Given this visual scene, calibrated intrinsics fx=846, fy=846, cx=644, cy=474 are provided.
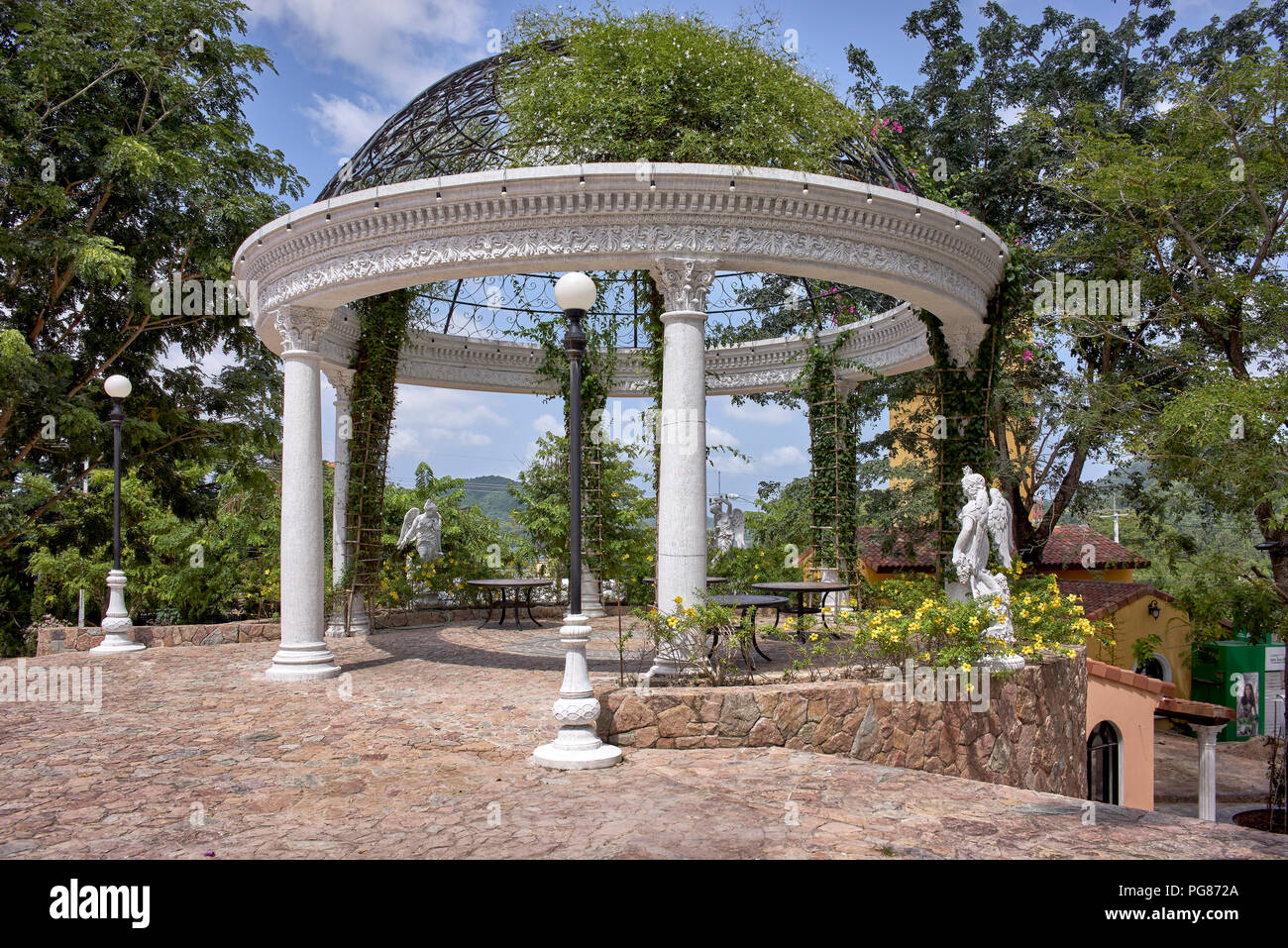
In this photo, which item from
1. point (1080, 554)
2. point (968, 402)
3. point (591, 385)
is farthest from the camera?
point (1080, 554)

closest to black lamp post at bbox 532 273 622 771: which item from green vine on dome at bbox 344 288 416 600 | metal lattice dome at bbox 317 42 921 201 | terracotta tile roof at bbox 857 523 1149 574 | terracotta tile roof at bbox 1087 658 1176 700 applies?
metal lattice dome at bbox 317 42 921 201

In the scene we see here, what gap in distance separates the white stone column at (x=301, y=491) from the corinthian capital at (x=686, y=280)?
187 inches

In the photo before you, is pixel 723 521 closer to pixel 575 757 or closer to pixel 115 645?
pixel 115 645

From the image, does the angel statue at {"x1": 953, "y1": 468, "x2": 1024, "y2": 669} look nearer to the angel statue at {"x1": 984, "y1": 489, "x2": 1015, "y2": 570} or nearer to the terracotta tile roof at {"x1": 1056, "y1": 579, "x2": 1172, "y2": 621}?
the angel statue at {"x1": 984, "y1": 489, "x2": 1015, "y2": 570}

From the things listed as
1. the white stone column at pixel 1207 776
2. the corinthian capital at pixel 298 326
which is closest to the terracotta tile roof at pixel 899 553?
the white stone column at pixel 1207 776

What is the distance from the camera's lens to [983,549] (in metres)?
9.06

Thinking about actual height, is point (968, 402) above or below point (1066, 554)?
above

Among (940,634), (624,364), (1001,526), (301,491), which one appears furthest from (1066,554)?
(301,491)

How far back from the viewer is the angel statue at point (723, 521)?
20281mm

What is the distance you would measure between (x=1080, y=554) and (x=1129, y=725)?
11.5 meters

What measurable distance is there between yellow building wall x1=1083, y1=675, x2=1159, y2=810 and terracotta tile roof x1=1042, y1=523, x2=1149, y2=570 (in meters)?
9.86

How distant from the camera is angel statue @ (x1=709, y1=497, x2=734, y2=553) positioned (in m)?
20.3

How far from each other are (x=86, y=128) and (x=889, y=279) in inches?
679

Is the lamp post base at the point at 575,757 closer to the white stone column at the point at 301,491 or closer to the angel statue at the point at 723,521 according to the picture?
the white stone column at the point at 301,491
